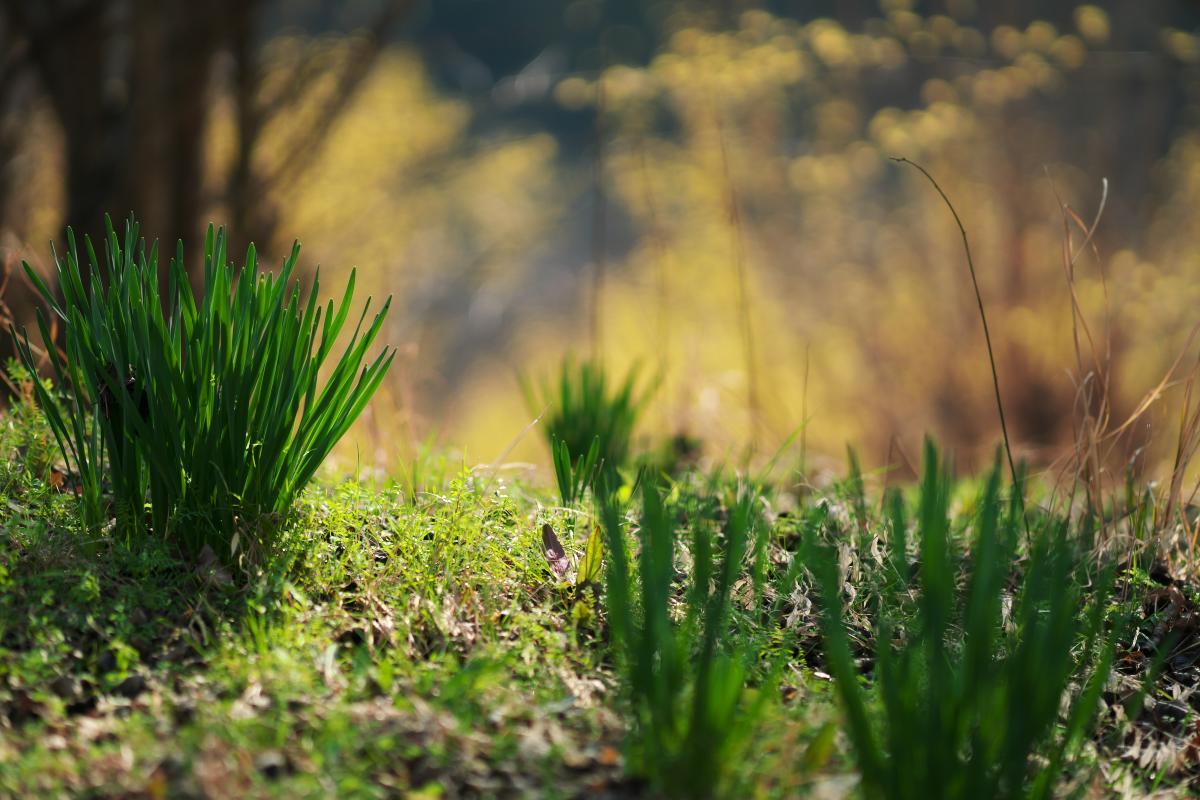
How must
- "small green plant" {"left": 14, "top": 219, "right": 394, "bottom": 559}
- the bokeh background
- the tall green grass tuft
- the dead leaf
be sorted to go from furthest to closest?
the bokeh background, the dead leaf, "small green plant" {"left": 14, "top": 219, "right": 394, "bottom": 559}, the tall green grass tuft

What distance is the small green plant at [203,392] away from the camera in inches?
60.9

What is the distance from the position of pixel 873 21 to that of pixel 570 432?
366 centimetres

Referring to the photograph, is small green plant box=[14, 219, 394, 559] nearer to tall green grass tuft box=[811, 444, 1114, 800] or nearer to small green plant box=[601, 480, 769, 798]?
small green plant box=[601, 480, 769, 798]

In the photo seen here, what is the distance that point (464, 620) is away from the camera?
162 cm

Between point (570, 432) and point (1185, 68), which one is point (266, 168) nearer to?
point (570, 432)

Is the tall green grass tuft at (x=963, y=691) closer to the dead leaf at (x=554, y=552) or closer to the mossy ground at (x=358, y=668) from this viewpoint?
the mossy ground at (x=358, y=668)

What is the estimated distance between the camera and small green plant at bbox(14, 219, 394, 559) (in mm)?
1547

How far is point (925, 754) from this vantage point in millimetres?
1130

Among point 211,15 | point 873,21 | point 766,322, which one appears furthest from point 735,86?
point 211,15

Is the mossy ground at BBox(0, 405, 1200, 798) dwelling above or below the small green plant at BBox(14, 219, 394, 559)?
below

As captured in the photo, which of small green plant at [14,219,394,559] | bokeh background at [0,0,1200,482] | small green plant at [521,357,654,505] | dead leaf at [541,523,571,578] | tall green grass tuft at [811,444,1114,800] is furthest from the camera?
bokeh background at [0,0,1200,482]

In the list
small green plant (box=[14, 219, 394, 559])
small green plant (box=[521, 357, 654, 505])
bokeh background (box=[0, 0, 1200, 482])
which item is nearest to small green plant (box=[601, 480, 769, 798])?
small green plant (box=[14, 219, 394, 559])

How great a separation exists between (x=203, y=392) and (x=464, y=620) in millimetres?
532

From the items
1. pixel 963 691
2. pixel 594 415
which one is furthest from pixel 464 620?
pixel 594 415
